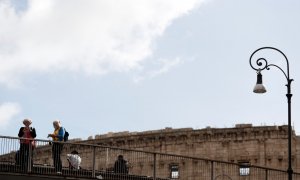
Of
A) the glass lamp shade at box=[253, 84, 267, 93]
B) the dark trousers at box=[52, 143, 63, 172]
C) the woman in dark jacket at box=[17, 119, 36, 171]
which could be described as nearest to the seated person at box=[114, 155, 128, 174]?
the dark trousers at box=[52, 143, 63, 172]

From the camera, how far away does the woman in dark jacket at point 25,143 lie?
95.3 ft

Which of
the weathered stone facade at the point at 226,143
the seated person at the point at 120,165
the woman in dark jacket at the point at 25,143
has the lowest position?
the seated person at the point at 120,165

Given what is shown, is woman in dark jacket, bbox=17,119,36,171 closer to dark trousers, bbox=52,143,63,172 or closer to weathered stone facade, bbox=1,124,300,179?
dark trousers, bbox=52,143,63,172

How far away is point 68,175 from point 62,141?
1293 millimetres

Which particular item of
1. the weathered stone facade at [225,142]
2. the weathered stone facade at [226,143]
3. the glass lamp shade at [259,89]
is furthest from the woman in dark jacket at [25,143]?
the weathered stone facade at [225,142]

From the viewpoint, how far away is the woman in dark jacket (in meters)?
29.1

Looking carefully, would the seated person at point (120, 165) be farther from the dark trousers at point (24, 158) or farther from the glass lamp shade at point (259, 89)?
the glass lamp shade at point (259, 89)

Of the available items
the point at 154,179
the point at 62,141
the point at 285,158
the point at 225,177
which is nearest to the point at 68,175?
the point at 62,141

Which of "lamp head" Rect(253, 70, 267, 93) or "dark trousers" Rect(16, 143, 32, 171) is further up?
"lamp head" Rect(253, 70, 267, 93)

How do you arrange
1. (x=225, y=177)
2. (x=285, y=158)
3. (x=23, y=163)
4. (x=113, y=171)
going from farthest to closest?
(x=285, y=158) → (x=225, y=177) → (x=113, y=171) → (x=23, y=163)

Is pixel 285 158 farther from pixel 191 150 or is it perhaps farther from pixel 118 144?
pixel 118 144

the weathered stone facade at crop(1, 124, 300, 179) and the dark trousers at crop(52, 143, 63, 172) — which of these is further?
the weathered stone facade at crop(1, 124, 300, 179)

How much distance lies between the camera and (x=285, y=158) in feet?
270

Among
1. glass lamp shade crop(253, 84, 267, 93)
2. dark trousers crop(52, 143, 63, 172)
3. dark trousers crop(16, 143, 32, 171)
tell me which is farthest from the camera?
glass lamp shade crop(253, 84, 267, 93)
